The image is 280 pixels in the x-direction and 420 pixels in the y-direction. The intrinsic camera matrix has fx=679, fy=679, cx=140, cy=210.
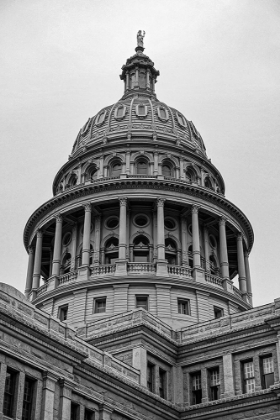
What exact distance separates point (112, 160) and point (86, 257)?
14.6m

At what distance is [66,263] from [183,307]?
595 inches

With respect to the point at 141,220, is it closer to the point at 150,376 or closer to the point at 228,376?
the point at 150,376

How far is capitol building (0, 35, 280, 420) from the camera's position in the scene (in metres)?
40.3

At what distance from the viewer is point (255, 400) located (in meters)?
45.9

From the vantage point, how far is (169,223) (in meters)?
73.8

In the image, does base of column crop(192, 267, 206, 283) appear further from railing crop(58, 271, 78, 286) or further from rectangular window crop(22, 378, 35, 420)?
rectangular window crop(22, 378, 35, 420)

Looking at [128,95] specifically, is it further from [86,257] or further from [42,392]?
[42,392]

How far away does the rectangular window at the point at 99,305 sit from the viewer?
6488cm

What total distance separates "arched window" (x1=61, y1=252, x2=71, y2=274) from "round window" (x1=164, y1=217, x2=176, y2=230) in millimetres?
11092

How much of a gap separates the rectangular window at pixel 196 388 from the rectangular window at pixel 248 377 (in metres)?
3.97

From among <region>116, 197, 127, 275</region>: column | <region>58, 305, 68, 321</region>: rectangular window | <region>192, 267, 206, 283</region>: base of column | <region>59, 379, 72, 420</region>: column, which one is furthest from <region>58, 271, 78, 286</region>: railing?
<region>59, 379, 72, 420</region>: column

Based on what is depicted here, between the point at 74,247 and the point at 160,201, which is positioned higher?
the point at 160,201

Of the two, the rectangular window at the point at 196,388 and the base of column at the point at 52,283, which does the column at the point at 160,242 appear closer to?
the base of column at the point at 52,283

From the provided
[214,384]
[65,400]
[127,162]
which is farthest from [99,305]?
[65,400]
